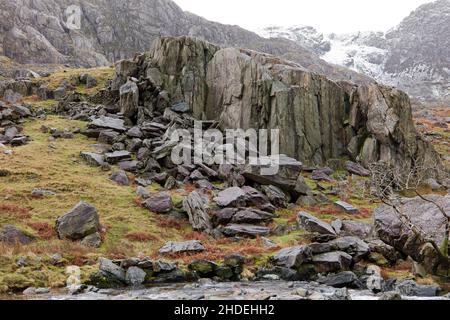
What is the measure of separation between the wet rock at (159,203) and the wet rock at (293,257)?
1255cm

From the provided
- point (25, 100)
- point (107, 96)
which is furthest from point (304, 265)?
point (25, 100)

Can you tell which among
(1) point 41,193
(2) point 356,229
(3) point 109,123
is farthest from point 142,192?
(3) point 109,123

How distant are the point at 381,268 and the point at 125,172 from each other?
2902 centimetres

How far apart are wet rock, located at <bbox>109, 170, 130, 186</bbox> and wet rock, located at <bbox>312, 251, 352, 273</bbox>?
22918mm

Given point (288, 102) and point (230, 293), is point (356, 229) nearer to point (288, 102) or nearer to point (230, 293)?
point (230, 293)

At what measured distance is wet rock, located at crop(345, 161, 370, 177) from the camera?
64750 mm

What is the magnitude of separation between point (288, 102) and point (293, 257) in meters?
38.1

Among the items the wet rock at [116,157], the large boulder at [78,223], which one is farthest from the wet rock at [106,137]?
the large boulder at [78,223]

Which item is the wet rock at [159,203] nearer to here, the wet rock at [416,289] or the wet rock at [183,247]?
the wet rock at [183,247]

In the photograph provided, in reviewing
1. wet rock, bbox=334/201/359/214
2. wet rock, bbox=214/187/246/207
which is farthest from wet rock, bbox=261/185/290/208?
wet rock, bbox=334/201/359/214

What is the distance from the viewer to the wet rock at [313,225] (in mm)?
36906

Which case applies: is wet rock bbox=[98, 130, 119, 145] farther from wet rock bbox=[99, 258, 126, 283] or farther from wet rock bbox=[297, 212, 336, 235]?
wet rock bbox=[99, 258, 126, 283]

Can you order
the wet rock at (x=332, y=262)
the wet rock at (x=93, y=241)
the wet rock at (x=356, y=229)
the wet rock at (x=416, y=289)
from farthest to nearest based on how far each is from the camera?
1. the wet rock at (x=356, y=229)
2. the wet rock at (x=93, y=241)
3. the wet rock at (x=332, y=262)
4. the wet rock at (x=416, y=289)
